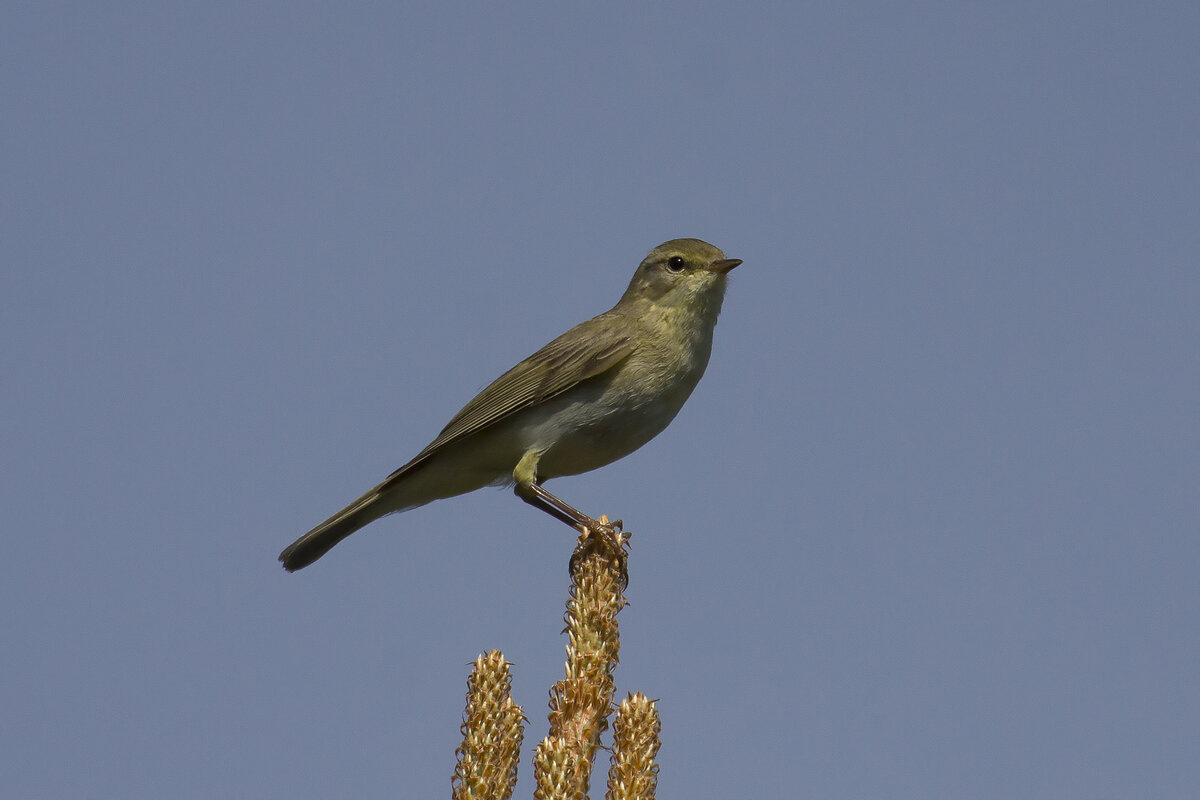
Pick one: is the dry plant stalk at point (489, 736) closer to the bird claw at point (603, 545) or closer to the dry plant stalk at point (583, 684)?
the dry plant stalk at point (583, 684)

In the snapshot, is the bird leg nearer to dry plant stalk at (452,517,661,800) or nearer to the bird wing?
the bird wing

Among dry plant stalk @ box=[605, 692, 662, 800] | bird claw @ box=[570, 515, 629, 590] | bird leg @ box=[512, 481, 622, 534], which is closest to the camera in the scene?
dry plant stalk @ box=[605, 692, 662, 800]

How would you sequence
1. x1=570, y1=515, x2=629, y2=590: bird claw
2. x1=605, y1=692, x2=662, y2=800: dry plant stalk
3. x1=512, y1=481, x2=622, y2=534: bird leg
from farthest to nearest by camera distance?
x1=512, y1=481, x2=622, y2=534: bird leg
x1=570, y1=515, x2=629, y2=590: bird claw
x1=605, y1=692, x2=662, y2=800: dry plant stalk

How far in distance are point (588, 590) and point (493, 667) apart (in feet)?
1.72

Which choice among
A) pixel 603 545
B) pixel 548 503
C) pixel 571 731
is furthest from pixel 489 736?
pixel 548 503

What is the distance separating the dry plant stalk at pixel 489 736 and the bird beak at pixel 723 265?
398 cm

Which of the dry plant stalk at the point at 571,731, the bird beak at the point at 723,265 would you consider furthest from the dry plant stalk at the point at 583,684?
the bird beak at the point at 723,265

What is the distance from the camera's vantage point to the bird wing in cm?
664

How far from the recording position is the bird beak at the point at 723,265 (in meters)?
7.06

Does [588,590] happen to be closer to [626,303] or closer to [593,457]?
[593,457]

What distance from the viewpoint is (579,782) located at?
3.47 metres

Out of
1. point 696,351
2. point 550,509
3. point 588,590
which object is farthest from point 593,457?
point 588,590

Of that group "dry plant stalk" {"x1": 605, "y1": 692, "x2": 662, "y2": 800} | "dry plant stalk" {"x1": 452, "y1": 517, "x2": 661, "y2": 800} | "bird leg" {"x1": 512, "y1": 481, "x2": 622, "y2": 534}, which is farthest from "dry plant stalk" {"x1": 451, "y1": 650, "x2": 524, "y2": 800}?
"bird leg" {"x1": 512, "y1": 481, "x2": 622, "y2": 534}

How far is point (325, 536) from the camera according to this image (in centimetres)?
680
